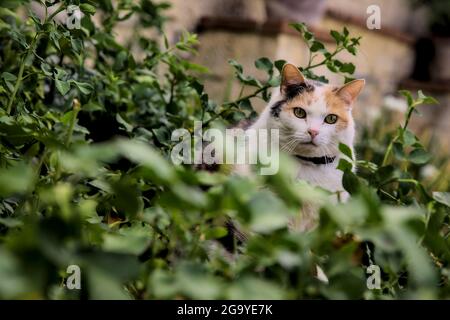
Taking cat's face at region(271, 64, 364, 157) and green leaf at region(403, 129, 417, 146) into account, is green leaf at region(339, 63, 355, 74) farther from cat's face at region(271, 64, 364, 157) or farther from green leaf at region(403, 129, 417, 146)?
A: green leaf at region(403, 129, 417, 146)

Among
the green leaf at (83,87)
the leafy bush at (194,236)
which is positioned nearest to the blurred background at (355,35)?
the green leaf at (83,87)

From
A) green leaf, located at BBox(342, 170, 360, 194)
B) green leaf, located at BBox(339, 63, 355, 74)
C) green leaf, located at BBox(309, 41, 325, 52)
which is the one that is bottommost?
green leaf, located at BBox(342, 170, 360, 194)

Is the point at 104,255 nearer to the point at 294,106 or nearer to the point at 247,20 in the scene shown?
the point at 294,106

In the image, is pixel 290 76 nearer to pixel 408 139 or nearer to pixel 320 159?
pixel 320 159

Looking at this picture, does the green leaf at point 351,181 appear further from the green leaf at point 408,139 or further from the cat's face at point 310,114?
the cat's face at point 310,114

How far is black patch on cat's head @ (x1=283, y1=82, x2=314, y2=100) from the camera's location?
1.57m

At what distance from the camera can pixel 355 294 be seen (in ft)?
2.23

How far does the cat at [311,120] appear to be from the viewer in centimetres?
154

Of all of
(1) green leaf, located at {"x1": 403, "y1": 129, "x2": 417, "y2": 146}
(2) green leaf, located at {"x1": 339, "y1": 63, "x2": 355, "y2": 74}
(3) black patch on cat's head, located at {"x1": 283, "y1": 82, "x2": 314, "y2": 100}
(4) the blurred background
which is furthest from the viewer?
(4) the blurred background

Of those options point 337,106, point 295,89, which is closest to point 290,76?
point 295,89

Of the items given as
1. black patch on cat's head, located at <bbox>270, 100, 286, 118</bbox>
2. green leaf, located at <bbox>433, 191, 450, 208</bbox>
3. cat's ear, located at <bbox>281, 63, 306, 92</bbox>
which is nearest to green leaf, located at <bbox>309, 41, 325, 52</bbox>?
cat's ear, located at <bbox>281, 63, 306, 92</bbox>

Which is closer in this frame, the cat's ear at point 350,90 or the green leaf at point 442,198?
the green leaf at point 442,198

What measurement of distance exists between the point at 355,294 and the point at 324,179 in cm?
82
